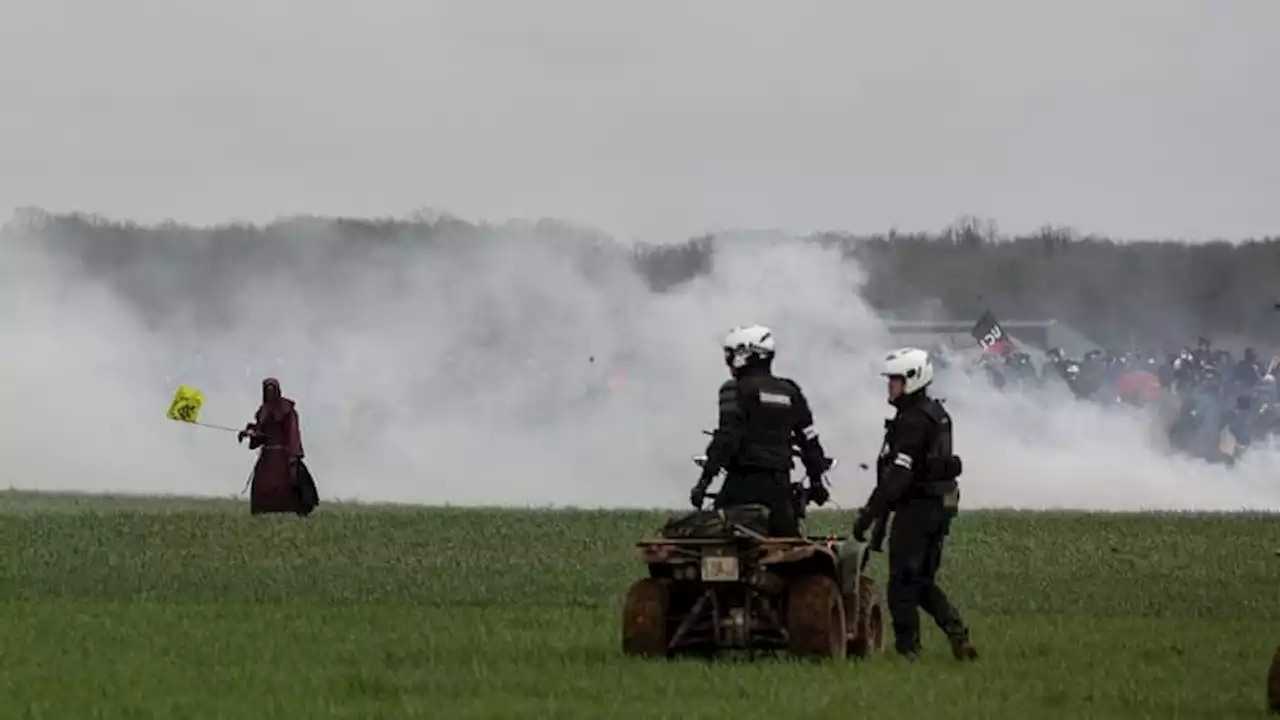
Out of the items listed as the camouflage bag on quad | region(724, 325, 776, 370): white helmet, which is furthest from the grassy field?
region(724, 325, 776, 370): white helmet

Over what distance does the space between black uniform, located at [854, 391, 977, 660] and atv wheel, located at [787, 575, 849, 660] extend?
77cm

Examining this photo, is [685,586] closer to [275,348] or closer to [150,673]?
[150,673]

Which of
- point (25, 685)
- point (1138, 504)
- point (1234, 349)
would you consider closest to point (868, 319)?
point (1138, 504)

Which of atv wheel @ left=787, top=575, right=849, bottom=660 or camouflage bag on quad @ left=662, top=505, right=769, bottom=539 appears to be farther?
camouflage bag on quad @ left=662, top=505, right=769, bottom=539

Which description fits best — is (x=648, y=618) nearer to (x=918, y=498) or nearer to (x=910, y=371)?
(x=918, y=498)

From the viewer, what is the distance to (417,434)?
4956 centimetres

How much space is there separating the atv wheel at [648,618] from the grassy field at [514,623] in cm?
22

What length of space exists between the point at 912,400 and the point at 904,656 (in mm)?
1751

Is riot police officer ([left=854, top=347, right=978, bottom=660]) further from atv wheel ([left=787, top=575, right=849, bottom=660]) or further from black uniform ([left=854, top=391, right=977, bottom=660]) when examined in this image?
→ atv wheel ([left=787, top=575, right=849, bottom=660])

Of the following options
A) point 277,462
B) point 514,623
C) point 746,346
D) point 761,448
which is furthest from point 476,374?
point 761,448

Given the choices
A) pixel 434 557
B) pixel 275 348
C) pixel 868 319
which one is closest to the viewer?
pixel 434 557

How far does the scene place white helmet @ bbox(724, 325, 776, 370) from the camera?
773 inches

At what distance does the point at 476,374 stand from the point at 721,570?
31.4 meters

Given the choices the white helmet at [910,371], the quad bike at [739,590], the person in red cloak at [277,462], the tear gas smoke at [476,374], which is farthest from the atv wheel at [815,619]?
the tear gas smoke at [476,374]
